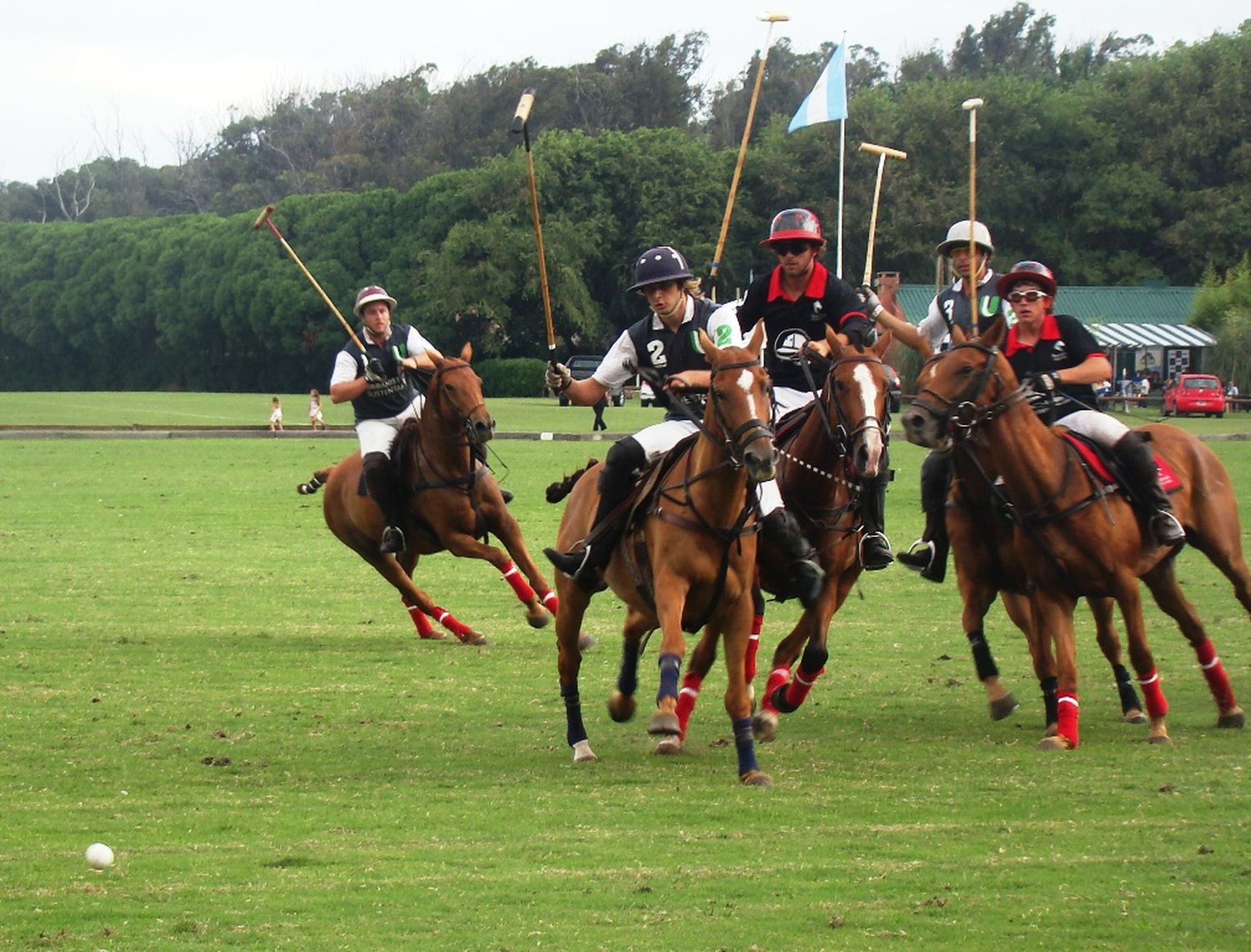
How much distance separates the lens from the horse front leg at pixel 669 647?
8.33 meters

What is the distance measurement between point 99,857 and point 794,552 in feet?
13.1

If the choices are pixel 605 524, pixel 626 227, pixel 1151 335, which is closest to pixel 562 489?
pixel 605 524

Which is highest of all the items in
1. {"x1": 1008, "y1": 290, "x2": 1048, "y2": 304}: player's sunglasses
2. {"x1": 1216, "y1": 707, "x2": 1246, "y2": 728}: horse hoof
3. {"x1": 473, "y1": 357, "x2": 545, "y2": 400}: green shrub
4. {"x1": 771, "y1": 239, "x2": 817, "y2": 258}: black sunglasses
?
{"x1": 771, "y1": 239, "x2": 817, "y2": 258}: black sunglasses

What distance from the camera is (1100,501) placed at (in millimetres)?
9477

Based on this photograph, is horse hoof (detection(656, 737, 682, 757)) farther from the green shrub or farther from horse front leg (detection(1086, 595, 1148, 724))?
the green shrub

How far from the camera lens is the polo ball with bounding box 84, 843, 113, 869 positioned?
6.73 m

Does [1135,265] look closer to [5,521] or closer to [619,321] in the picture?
[619,321]

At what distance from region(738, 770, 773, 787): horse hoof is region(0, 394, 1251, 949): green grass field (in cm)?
7

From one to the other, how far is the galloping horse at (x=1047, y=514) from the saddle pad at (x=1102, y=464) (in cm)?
10

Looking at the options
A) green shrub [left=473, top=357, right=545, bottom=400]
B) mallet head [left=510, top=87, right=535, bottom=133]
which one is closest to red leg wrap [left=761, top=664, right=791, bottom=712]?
mallet head [left=510, top=87, right=535, bottom=133]

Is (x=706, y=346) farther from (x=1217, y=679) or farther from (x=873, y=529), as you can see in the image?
(x=1217, y=679)

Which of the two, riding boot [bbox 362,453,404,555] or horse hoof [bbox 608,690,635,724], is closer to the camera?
horse hoof [bbox 608,690,635,724]

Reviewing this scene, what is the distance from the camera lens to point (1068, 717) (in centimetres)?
940

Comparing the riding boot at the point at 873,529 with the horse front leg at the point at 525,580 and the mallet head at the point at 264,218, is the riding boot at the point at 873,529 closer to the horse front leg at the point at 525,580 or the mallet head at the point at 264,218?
the horse front leg at the point at 525,580
